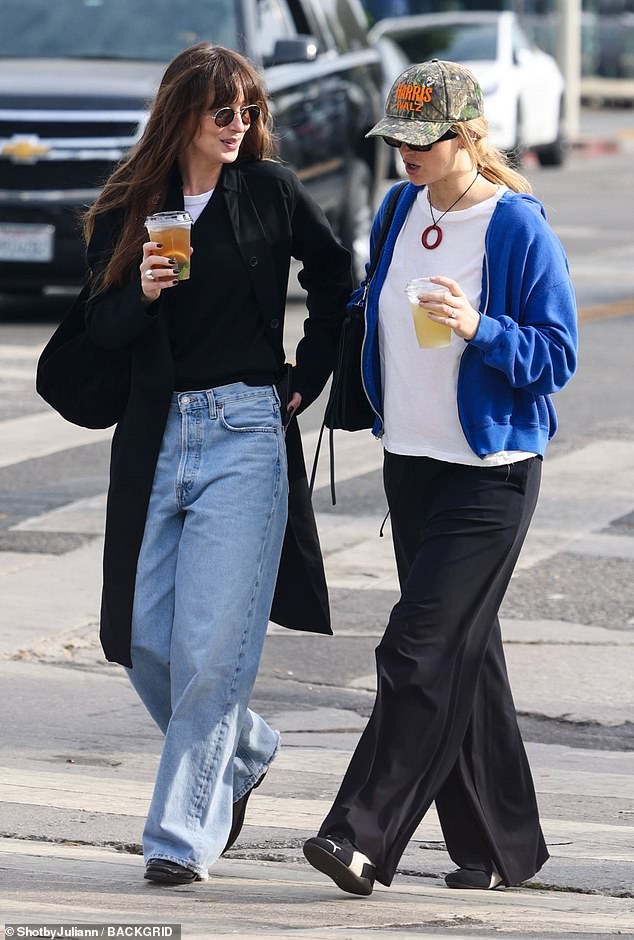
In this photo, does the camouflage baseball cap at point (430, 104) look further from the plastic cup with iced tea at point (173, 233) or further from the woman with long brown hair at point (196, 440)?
the plastic cup with iced tea at point (173, 233)

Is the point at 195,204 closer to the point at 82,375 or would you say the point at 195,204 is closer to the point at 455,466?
the point at 82,375

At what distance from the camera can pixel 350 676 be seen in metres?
6.30

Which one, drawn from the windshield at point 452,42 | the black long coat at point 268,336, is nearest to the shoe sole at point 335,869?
the black long coat at point 268,336

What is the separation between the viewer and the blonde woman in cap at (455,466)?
4.02 metres

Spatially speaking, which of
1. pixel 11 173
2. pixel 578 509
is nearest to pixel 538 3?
pixel 11 173

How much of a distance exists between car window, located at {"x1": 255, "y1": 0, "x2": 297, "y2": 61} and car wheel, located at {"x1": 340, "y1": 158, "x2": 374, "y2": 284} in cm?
107

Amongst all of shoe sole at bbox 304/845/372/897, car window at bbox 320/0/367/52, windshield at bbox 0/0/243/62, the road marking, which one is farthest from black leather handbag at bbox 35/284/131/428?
A: car window at bbox 320/0/367/52

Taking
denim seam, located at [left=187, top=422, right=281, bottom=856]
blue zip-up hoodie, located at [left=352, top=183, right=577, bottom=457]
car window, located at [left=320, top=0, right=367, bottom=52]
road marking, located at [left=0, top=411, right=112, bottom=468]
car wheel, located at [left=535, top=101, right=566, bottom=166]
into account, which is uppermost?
blue zip-up hoodie, located at [left=352, top=183, right=577, bottom=457]

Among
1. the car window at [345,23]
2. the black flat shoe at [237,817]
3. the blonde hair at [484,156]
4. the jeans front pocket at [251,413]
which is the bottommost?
the black flat shoe at [237,817]

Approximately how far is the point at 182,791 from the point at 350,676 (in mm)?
2184

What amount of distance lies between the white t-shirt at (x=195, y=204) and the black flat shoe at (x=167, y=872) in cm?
139

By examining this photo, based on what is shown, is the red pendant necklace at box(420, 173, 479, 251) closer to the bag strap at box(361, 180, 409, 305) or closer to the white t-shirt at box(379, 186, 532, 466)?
the white t-shirt at box(379, 186, 532, 466)

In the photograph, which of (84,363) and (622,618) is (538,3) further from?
(84,363)

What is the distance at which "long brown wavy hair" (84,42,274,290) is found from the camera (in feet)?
13.8
